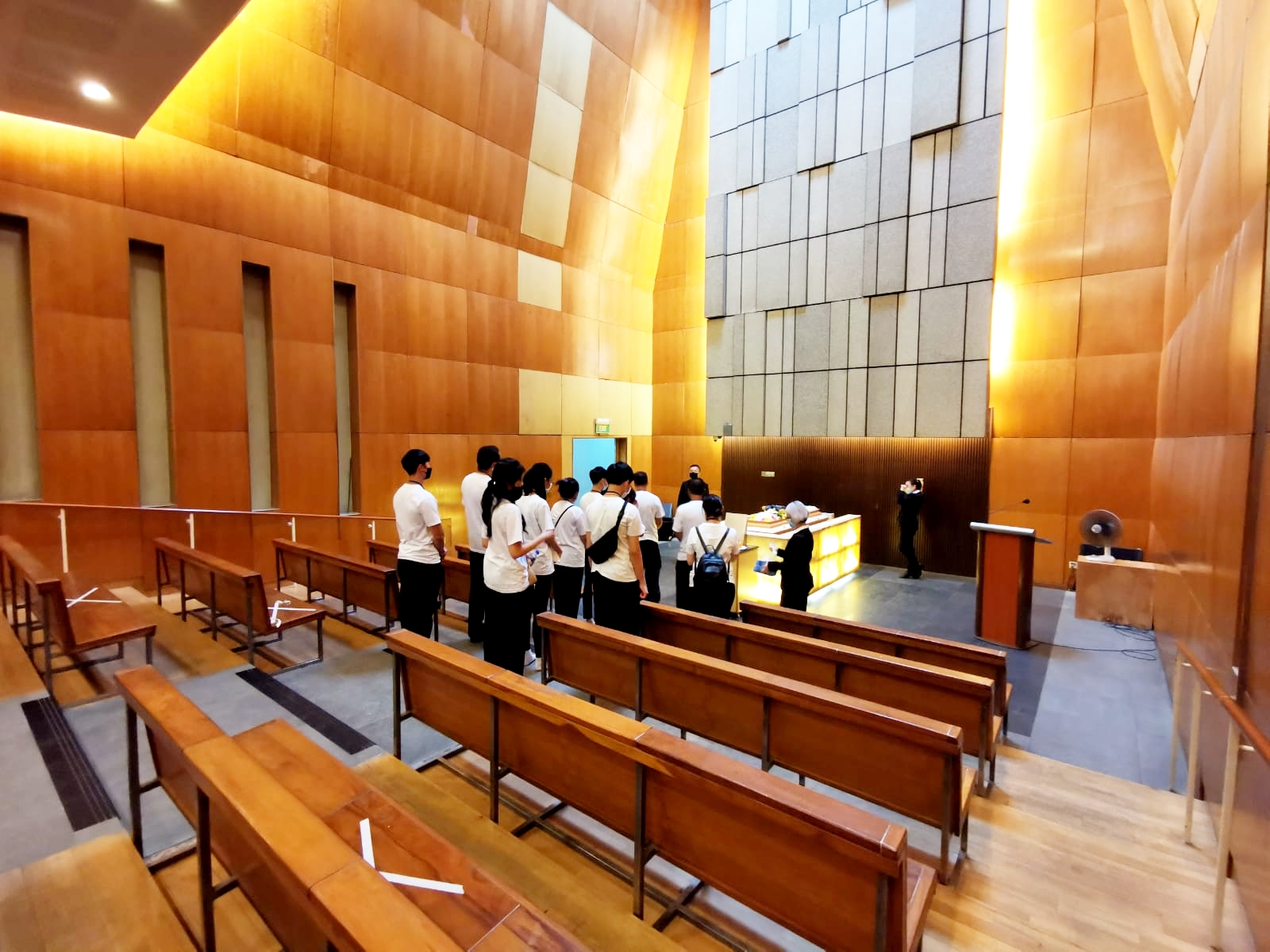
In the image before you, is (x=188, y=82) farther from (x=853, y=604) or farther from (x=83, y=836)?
(x=853, y=604)

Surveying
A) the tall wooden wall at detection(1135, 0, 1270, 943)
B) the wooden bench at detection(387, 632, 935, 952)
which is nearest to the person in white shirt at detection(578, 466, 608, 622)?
the wooden bench at detection(387, 632, 935, 952)

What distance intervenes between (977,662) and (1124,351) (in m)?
6.83

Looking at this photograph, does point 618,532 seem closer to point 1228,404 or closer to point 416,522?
point 416,522

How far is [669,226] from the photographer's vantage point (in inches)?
467

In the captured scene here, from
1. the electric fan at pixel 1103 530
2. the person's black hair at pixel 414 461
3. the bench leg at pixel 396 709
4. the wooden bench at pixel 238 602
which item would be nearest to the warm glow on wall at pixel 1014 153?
the electric fan at pixel 1103 530

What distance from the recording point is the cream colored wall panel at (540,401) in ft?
32.3

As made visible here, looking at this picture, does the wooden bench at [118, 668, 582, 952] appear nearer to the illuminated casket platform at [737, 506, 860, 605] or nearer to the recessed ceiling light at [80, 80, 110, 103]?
the recessed ceiling light at [80, 80, 110, 103]

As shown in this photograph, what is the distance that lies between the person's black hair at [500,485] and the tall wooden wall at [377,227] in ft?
15.3

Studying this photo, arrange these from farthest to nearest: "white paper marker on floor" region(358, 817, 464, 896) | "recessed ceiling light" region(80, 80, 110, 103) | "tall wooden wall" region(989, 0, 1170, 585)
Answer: "tall wooden wall" region(989, 0, 1170, 585), "recessed ceiling light" region(80, 80, 110, 103), "white paper marker on floor" region(358, 817, 464, 896)

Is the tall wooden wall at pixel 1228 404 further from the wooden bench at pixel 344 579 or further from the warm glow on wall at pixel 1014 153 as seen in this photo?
the wooden bench at pixel 344 579

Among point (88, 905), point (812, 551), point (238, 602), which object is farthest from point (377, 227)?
point (88, 905)

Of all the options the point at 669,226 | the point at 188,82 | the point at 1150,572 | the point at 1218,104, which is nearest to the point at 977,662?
the point at 1218,104

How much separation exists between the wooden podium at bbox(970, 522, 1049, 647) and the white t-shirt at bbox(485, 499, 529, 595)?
176 inches

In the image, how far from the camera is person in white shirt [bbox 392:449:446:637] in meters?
4.03
